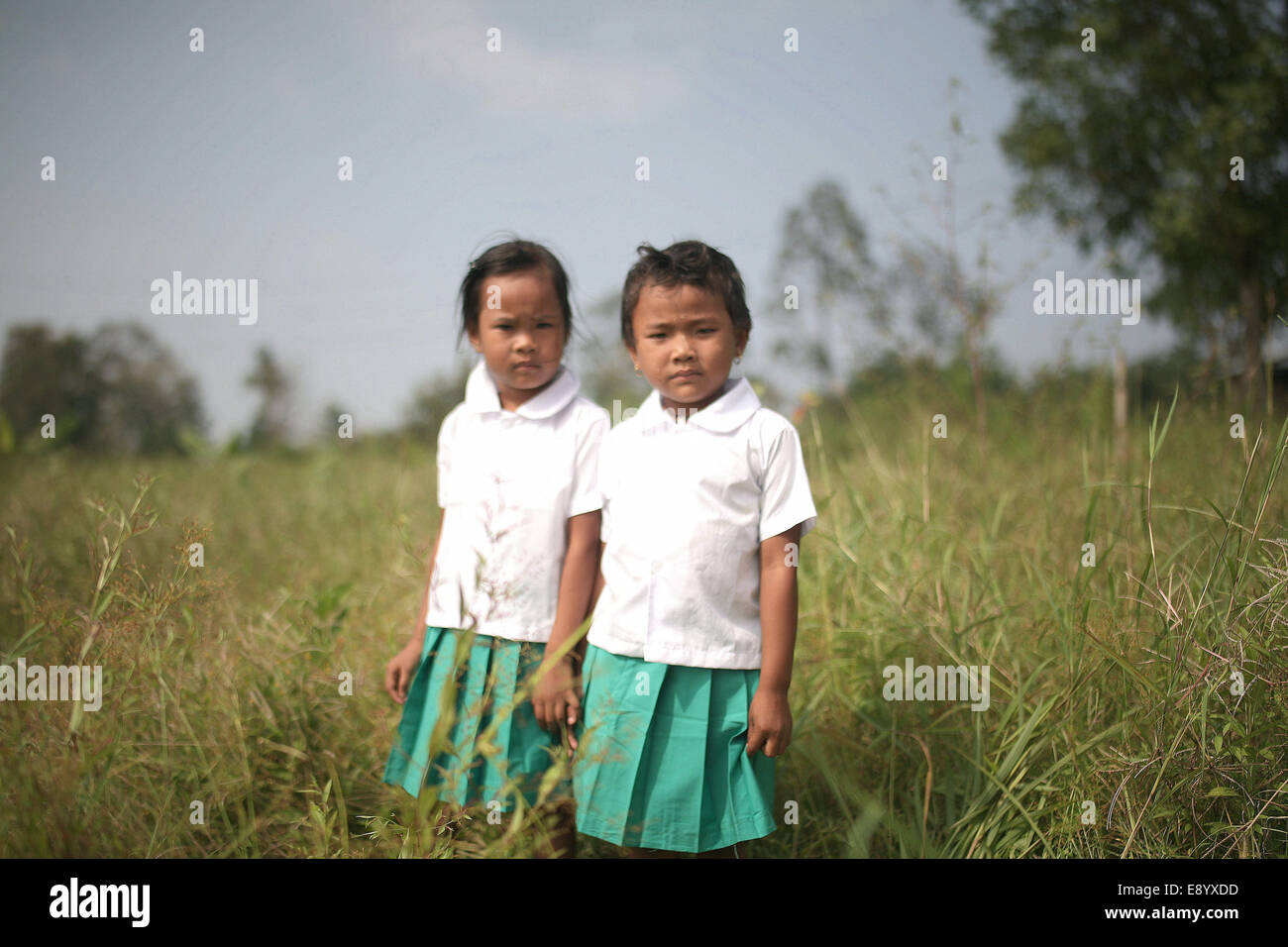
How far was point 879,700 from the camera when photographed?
2.06m

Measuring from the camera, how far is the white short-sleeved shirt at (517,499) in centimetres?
166

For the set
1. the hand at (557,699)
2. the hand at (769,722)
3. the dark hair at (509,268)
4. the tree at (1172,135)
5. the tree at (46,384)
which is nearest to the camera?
the hand at (769,722)

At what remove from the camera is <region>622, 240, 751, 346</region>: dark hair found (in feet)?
5.04

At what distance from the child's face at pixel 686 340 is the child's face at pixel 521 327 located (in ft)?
0.76

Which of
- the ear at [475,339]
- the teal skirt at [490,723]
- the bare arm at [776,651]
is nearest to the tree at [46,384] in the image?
the ear at [475,339]

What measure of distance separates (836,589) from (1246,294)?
6.21 meters

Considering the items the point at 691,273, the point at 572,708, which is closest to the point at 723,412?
the point at 691,273

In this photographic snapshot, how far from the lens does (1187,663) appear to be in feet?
5.70

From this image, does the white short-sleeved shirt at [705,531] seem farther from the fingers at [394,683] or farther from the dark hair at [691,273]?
the fingers at [394,683]

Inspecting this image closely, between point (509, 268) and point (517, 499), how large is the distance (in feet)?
1.58

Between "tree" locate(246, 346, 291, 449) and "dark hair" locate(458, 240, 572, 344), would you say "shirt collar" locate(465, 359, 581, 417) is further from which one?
"tree" locate(246, 346, 291, 449)
